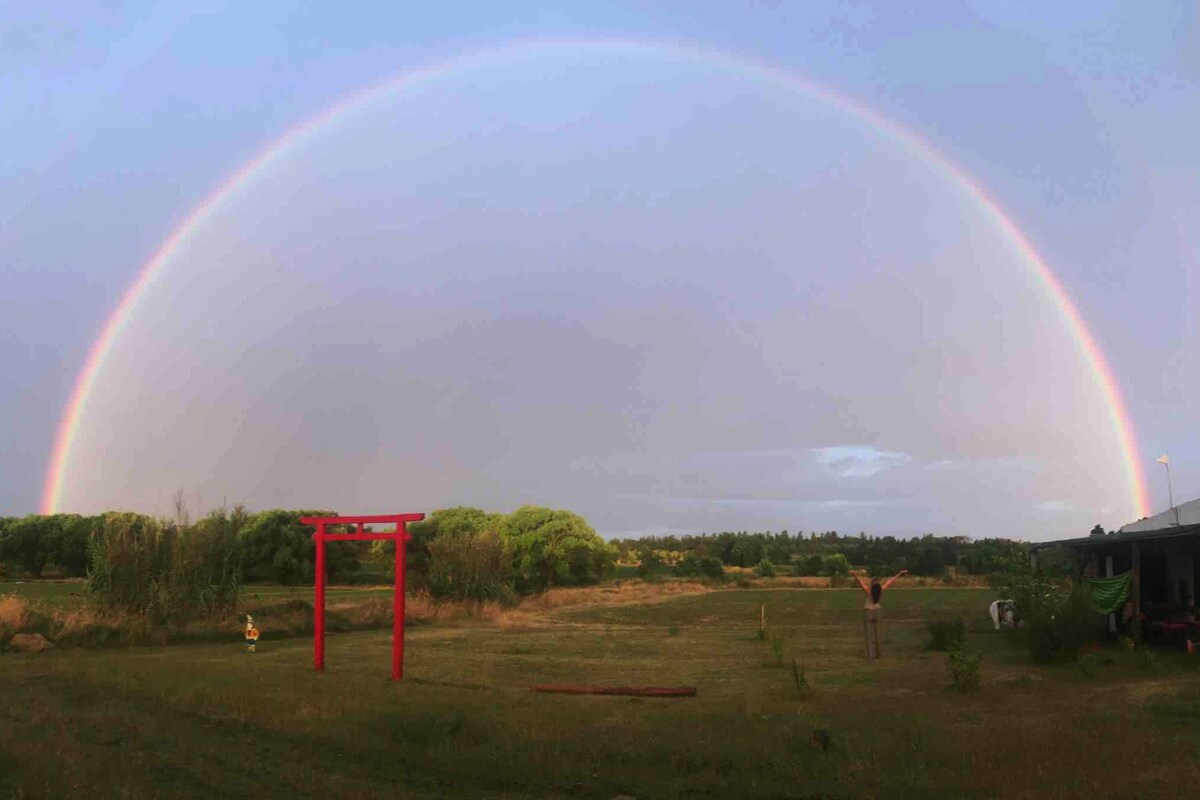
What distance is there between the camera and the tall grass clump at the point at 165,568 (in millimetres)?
25625

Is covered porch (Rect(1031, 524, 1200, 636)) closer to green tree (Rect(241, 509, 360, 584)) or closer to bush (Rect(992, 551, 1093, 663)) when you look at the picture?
bush (Rect(992, 551, 1093, 663))

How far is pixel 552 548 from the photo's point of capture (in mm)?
69188

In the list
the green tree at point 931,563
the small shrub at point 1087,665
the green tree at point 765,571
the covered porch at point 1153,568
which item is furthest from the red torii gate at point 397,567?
the green tree at point 931,563

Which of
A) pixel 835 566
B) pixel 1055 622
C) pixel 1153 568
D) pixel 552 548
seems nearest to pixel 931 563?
pixel 835 566

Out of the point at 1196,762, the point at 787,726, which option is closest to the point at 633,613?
the point at 787,726

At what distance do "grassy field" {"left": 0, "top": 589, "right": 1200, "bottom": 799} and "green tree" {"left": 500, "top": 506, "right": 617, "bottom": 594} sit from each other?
48.5 meters

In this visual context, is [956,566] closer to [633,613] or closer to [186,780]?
[633,613]

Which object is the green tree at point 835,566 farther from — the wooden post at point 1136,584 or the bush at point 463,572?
the wooden post at point 1136,584

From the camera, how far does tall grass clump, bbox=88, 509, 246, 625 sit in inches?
1009

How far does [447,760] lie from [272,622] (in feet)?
64.8

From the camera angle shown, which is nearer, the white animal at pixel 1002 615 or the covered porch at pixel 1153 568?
the covered porch at pixel 1153 568

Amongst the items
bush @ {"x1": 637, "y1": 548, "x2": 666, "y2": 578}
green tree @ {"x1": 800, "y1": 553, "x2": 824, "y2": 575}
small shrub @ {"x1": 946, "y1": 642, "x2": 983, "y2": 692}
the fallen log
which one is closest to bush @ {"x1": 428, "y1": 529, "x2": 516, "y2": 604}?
the fallen log

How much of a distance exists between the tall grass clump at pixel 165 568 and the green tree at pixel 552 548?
4053 centimetres

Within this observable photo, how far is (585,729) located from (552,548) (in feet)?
191
